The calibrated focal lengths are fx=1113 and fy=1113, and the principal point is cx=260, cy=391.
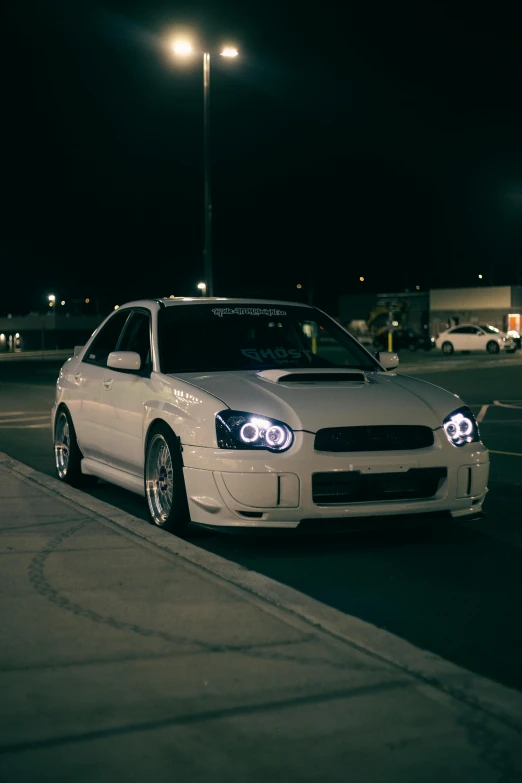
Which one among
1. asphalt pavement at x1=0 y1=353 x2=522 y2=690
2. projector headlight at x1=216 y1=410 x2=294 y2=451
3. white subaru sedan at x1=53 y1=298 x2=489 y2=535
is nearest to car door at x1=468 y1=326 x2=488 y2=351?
asphalt pavement at x1=0 y1=353 x2=522 y2=690

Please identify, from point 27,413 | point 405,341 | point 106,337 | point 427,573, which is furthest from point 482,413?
point 405,341

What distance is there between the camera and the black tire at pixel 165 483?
7.45 metres

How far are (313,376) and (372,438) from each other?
0.77 metres

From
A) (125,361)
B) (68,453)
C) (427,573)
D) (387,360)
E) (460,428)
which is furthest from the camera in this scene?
(68,453)

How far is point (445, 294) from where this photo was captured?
9000 cm

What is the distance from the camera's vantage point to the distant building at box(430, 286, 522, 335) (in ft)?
271

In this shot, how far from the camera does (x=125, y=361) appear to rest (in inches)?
324

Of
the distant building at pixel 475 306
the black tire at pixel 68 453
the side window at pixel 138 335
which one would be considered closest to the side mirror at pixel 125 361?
the side window at pixel 138 335

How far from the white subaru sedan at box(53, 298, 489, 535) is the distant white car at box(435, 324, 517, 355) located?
1812 inches

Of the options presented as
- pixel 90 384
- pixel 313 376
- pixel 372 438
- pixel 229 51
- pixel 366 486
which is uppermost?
pixel 229 51

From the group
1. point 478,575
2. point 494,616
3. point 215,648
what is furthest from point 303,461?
point 215,648

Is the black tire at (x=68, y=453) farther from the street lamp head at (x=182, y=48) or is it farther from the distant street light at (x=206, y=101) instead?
the street lamp head at (x=182, y=48)

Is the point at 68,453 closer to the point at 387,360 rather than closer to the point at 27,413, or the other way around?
the point at 387,360

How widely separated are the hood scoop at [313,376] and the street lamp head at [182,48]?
69.2ft
